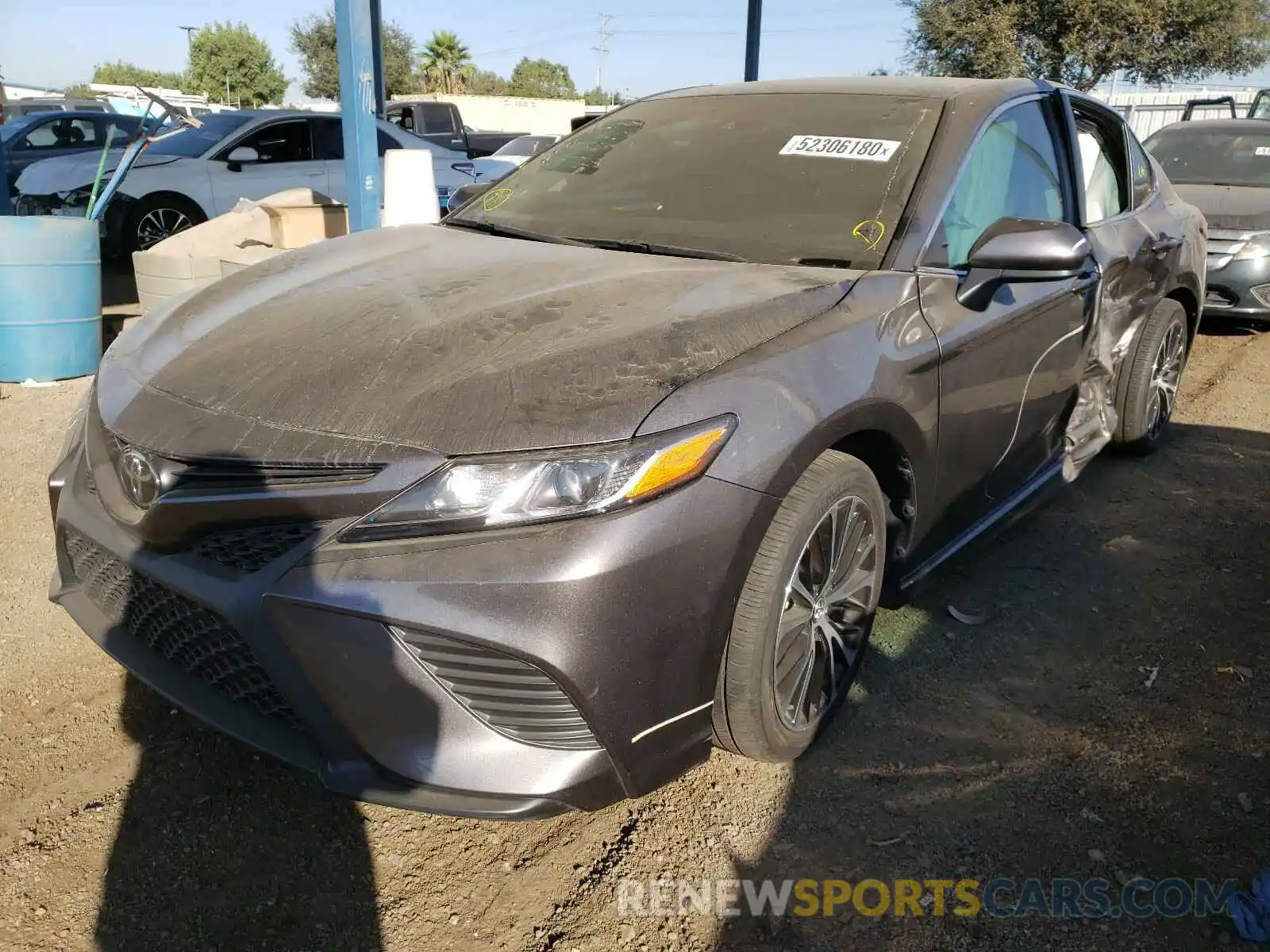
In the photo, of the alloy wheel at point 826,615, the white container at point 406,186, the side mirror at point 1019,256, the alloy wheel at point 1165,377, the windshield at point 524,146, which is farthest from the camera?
the windshield at point 524,146

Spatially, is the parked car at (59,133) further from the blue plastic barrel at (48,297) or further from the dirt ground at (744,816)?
the dirt ground at (744,816)

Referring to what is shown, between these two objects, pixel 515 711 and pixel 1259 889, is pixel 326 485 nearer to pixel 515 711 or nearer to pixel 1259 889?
pixel 515 711

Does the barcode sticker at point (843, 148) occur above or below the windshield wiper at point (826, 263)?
above

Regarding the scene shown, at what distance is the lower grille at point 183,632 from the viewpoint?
189 centimetres

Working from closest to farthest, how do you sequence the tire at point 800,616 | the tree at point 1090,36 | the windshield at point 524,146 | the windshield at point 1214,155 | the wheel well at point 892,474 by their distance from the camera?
the tire at point 800,616 < the wheel well at point 892,474 < the windshield at point 1214,155 < the windshield at point 524,146 < the tree at point 1090,36

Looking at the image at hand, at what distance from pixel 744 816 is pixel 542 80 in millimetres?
78530

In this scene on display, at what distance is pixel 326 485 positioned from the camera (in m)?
1.81

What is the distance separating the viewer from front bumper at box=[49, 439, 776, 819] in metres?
1.73

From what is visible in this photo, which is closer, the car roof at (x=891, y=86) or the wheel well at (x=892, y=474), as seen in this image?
the wheel well at (x=892, y=474)

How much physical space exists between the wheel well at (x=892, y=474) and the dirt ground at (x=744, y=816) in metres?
0.46

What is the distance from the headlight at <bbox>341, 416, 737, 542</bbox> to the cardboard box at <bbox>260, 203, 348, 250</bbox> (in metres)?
4.82

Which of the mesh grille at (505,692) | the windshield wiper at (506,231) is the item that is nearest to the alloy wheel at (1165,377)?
the windshield wiper at (506,231)

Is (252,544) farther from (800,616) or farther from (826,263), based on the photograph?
(826,263)

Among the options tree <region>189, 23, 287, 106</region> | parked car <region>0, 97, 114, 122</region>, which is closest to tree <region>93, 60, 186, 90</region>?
tree <region>189, 23, 287, 106</region>
